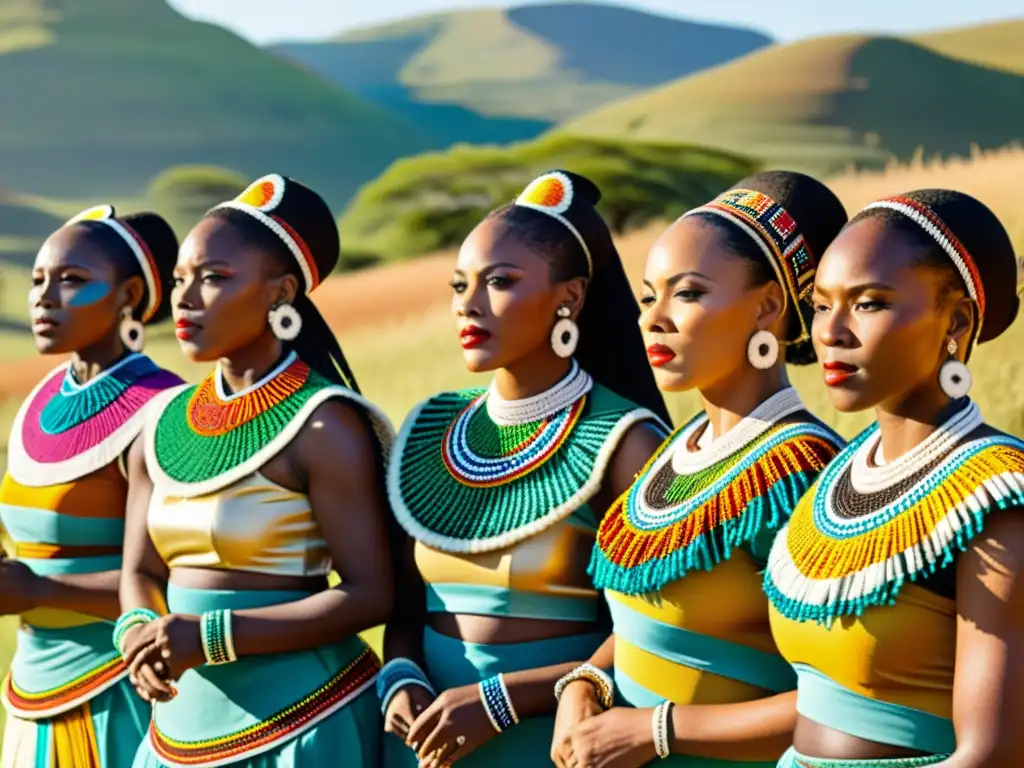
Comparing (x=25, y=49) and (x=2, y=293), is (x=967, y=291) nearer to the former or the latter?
(x=2, y=293)

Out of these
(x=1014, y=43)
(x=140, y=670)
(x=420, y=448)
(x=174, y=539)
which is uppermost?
(x=1014, y=43)

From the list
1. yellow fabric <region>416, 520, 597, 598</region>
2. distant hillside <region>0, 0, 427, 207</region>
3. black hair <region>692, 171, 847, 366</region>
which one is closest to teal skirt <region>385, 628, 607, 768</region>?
yellow fabric <region>416, 520, 597, 598</region>

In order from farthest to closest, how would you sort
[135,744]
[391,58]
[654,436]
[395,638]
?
[391,58] < [135,744] < [395,638] < [654,436]

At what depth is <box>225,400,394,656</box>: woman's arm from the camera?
4.19m

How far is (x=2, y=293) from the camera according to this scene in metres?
36.9

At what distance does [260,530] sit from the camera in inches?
168

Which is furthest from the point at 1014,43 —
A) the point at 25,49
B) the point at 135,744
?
the point at 135,744

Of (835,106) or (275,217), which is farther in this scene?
(835,106)

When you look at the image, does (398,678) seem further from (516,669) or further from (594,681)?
(594,681)

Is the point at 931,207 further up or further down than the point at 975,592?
further up

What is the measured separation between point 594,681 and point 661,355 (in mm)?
800

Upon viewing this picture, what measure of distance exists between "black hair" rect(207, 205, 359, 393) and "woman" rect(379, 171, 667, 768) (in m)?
0.55

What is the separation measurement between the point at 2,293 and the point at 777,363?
117 ft

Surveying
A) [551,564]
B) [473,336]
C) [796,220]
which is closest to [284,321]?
[473,336]
